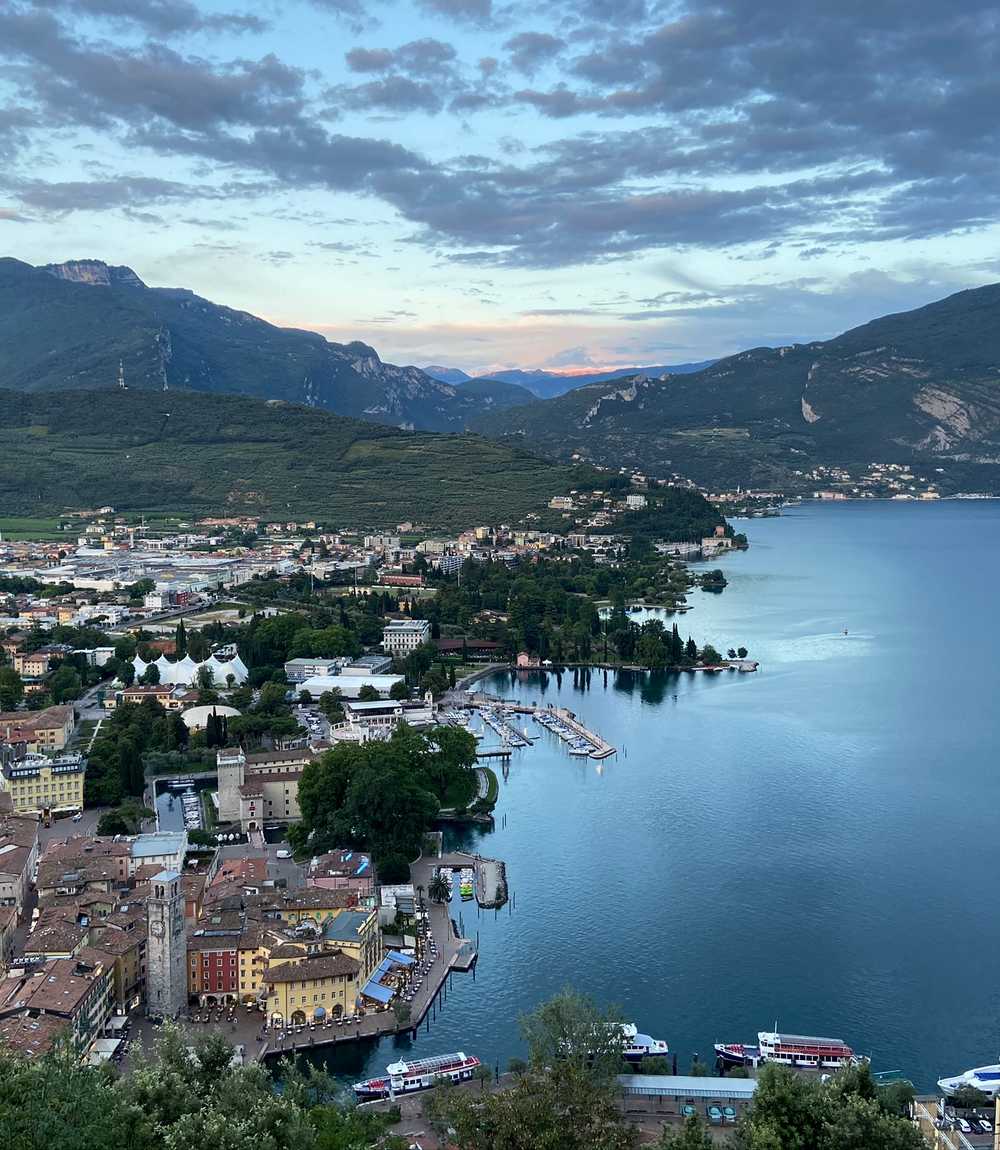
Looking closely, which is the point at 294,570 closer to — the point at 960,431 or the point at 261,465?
the point at 261,465

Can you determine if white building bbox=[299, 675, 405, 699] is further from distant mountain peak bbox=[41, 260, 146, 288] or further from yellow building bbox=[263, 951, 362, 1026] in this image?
distant mountain peak bbox=[41, 260, 146, 288]

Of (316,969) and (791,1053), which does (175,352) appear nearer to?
(316,969)

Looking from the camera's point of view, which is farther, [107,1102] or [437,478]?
[437,478]

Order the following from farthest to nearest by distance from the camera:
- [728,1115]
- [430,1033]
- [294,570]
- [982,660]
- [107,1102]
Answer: [294,570], [982,660], [430,1033], [728,1115], [107,1102]

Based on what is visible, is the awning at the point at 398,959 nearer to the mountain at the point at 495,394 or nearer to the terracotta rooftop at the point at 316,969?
the terracotta rooftop at the point at 316,969

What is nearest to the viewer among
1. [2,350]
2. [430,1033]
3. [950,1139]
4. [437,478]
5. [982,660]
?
[950,1139]

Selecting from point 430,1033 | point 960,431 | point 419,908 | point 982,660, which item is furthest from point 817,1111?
point 960,431

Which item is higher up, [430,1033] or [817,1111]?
[817,1111]

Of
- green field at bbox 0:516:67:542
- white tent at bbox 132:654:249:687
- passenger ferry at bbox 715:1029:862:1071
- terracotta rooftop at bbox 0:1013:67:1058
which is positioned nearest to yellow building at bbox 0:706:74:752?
white tent at bbox 132:654:249:687
